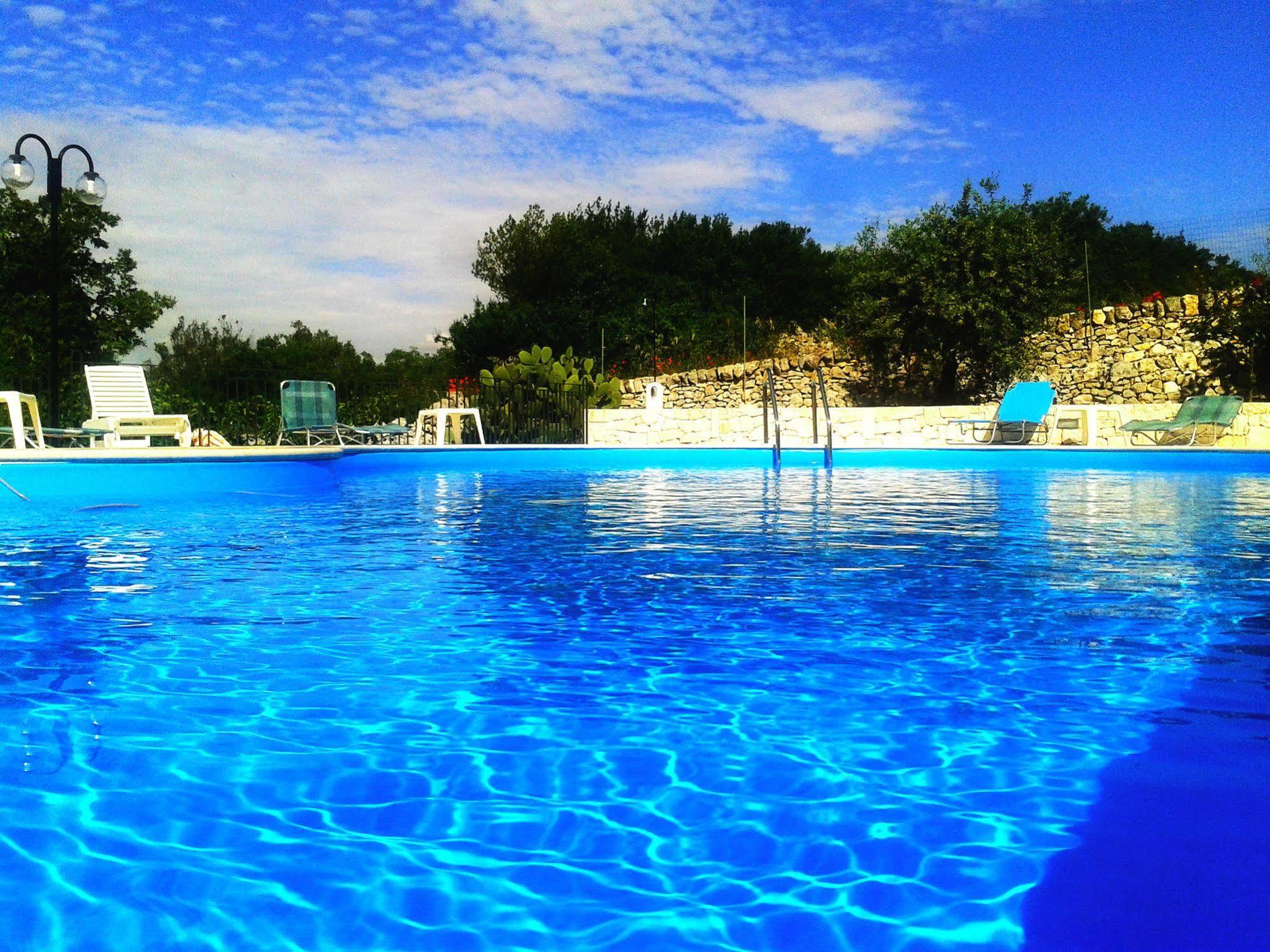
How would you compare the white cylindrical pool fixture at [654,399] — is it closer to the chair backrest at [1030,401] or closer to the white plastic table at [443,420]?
the white plastic table at [443,420]

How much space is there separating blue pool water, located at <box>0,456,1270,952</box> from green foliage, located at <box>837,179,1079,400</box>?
38.5 ft

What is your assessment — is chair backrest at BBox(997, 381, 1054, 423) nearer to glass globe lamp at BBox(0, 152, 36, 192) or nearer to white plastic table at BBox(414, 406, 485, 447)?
white plastic table at BBox(414, 406, 485, 447)

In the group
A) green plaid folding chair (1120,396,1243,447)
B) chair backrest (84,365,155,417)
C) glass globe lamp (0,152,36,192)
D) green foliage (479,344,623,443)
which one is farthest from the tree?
green plaid folding chair (1120,396,1243,447)

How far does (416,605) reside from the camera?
3.85 meters

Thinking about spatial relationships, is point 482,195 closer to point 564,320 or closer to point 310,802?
point 564,320

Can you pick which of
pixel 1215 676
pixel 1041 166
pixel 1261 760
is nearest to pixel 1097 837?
pixel 1261 760

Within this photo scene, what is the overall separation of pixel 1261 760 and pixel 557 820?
60.4 inches

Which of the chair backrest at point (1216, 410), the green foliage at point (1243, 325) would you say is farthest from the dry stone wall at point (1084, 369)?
the chair backrest at point (1216, 410)

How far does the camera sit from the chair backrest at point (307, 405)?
12180mm

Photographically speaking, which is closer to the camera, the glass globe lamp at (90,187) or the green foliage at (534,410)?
the glass globe lamp at (90,187)

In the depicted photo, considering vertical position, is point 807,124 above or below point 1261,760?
above

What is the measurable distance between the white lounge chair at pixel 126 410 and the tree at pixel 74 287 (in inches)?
399

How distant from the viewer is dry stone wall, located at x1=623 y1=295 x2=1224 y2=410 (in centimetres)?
1633

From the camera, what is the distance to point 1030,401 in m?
14.1
